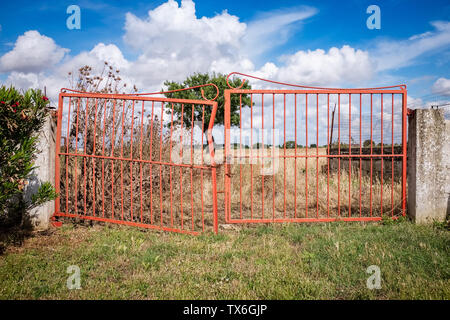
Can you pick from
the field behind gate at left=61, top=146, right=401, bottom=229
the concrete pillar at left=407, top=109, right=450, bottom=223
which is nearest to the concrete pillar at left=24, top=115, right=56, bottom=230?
the field behind gate at left=61, top=146, right=401, bottom=229

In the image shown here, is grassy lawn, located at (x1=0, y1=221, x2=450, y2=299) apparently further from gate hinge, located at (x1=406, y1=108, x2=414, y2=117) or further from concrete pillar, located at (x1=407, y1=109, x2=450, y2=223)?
gate hinge, located at (x1=406, y1=108, x2=414, y2=117)

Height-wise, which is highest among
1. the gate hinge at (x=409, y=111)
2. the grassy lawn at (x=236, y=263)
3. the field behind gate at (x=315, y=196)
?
the gate hinge at (x=409, y=111)

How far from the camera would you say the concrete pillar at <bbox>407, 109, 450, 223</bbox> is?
17.5ft

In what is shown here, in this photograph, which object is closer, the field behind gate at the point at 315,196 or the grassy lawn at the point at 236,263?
the grassy lawn at the point at 236,263

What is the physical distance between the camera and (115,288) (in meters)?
3.07

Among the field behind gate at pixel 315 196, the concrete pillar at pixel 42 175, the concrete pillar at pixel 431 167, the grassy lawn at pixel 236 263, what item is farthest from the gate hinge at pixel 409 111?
the concrete pillar at pixel 42 175

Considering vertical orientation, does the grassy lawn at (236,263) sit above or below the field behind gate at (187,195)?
below

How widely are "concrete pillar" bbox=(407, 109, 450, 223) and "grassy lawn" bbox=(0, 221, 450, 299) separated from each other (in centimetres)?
40

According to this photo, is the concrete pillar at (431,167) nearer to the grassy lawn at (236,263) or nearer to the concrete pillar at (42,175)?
the grassy lawn at (236,263)

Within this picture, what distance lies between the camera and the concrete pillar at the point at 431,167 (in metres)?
5.34

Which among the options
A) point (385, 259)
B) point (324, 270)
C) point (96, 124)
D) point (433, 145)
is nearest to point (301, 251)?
point (324, 270)

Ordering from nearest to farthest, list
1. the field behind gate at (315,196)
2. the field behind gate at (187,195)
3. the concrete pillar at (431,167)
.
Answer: the concrete pillar at (431,167) → the field behind gate at (187,195) → the field behind gate at (315,196)

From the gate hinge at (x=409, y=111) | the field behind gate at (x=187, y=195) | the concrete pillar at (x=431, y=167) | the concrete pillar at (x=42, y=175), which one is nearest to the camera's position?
the concrete pillar at (x=42, y=175)

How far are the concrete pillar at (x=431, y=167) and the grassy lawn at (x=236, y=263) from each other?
15.7 inches
